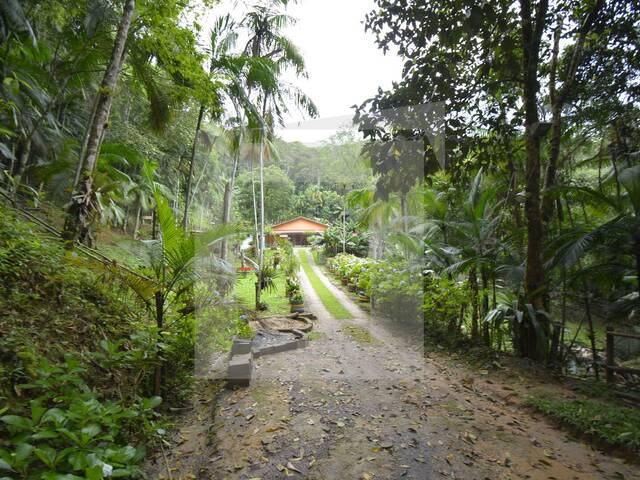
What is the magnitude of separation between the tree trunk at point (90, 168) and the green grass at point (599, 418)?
530 centimetres

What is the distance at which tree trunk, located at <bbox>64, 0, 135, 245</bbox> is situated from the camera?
3.72 metres

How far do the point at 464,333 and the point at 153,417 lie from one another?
5.03 m

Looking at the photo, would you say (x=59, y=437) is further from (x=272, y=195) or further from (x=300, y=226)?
(x=272, y=195)

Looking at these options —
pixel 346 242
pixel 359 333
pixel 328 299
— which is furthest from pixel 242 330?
pixel 346 242

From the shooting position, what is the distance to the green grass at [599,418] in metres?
2.74

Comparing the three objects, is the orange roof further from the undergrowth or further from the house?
the undergrowth

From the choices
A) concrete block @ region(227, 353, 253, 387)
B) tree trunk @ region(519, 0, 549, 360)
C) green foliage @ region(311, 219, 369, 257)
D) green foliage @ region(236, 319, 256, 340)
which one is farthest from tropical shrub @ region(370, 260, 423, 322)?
green foliage @ region(311, 219, 369, 257)

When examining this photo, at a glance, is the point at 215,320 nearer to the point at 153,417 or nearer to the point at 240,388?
the point at 240,388

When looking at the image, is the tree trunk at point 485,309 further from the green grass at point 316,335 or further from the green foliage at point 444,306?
the green grass at point 316,335

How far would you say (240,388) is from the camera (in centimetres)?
A: 381

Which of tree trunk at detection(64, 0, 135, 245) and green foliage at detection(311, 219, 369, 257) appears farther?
green foliage at detection(311, 219, 369, 257)

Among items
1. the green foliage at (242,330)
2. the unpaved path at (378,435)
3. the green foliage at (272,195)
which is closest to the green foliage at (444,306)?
the unpaved path at (378,435)

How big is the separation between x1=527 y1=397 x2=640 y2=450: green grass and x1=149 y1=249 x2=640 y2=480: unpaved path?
0.54 ft

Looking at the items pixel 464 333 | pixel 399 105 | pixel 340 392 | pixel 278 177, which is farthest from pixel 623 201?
pixel 278 177
